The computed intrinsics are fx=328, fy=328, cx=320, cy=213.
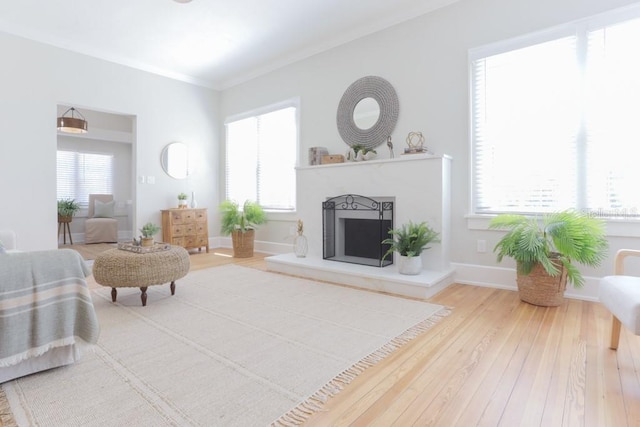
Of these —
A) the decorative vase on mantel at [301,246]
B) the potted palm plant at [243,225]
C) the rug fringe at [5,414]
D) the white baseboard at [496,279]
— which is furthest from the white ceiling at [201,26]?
the rug fringe at [5,414]

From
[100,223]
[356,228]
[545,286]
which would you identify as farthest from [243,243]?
[100,223]

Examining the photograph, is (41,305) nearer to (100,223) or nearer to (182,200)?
(182,200)

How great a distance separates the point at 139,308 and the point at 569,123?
390cm

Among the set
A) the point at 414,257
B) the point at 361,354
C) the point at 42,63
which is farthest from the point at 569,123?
the point at 42,63

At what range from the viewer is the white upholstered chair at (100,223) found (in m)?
6.70

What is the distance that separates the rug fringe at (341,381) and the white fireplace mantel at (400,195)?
2.53 ft

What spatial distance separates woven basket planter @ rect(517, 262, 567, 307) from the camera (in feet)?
8.38

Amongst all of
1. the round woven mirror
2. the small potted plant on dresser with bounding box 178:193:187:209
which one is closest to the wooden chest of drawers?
the small potted plant on dresser with bounding box 178:193:187:209

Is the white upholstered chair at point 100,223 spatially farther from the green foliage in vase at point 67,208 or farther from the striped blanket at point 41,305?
the striped blanket at point 41,305

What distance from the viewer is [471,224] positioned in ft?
10.8

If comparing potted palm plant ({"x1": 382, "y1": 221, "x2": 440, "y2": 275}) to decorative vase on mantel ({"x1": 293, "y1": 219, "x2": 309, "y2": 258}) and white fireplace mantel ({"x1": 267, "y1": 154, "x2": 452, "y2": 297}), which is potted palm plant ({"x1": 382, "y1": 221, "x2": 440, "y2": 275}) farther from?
decorative vase on mantel ({"x1": 293, "y1": 219, "x2": 309, "y2": 258})

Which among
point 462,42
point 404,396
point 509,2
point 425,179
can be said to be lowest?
point 404,396

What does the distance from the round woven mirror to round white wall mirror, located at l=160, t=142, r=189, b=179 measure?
2.87m

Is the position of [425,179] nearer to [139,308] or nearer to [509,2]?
[509,2]
